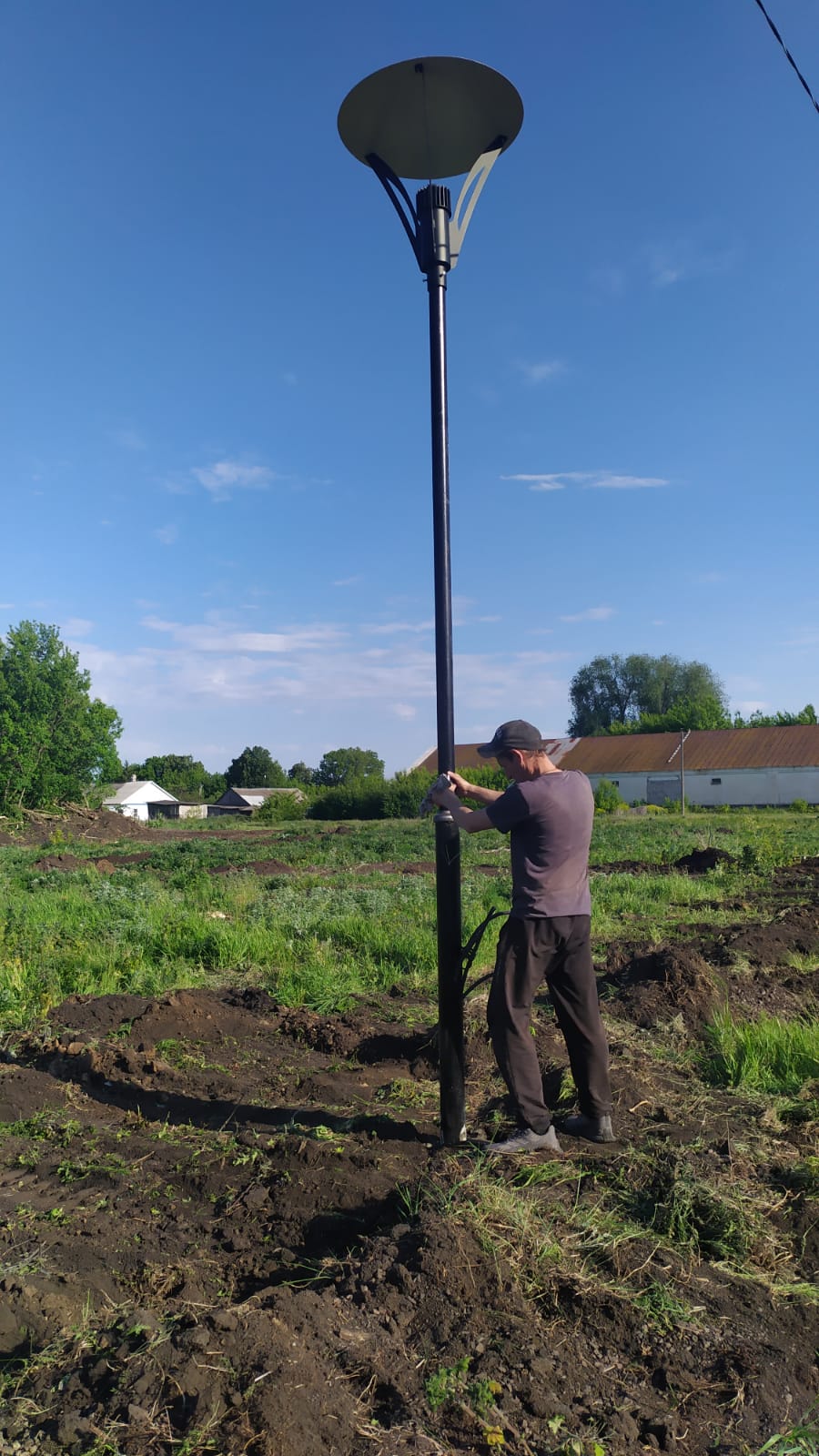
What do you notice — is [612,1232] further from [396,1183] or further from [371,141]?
[371,141]

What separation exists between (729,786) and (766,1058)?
54.4 m

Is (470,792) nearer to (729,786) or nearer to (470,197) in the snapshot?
(470,197)

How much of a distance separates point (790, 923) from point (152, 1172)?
784cm

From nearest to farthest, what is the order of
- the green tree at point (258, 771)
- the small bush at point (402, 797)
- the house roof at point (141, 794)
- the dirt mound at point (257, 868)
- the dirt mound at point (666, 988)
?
the dirt mound at point (666, 988), the dirt mound at point (257, 868), the small bush at point (402, 797), the house roof at point (141, 794), the green tree at point (258, 771)

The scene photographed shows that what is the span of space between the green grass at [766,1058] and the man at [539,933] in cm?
131

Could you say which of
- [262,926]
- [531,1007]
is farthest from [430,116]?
[262,926]

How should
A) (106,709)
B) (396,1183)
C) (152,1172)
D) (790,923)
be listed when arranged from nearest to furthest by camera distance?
(396,1183) < (152,1172) < (790,923) < (106,709)

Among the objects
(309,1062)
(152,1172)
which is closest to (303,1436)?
(152,1172)

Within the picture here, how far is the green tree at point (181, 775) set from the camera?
381 feet

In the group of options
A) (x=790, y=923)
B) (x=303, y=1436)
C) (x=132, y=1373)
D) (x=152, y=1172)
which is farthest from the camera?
(x=790, y=923)

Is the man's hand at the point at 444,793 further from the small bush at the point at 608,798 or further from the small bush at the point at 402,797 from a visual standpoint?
the small bush at the point at 402,797

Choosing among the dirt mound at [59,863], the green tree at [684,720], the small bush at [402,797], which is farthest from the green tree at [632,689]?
the dirt mound at [59,863]

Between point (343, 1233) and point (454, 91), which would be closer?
point (343, 1233)

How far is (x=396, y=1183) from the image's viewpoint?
3.65 m
